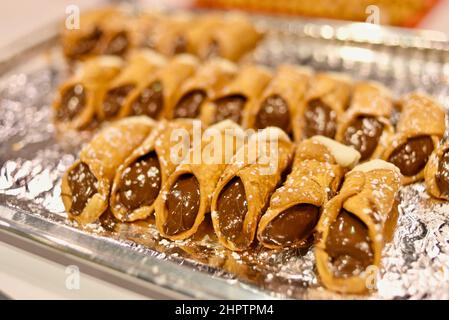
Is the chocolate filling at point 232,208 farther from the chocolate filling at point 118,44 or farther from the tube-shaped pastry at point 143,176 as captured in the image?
the chocolate filling at point 118,44

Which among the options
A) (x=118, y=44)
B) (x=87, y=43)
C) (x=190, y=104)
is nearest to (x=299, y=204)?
(x=190, y=104)

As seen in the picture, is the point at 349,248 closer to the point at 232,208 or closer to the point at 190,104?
the point at 232,208

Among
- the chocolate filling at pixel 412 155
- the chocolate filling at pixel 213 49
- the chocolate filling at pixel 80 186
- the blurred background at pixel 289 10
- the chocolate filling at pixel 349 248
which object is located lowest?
the chocolate filling at pixel 349 248

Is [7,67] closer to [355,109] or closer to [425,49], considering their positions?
[355,109]

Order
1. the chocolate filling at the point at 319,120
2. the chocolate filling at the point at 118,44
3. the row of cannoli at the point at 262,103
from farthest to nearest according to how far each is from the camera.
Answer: the chocolate filling at the point at 118,44 → the chocolate filling at the point at 319,120 → the row of cannoli at the point at 262,103

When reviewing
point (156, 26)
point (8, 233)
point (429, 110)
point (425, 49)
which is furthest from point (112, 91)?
point (425, 49)

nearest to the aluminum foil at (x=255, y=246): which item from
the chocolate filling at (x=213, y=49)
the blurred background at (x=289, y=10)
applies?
the chocolate filling at (x=213, y=49)

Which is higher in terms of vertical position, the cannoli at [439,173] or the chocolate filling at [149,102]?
the chocolate filling at [149,102]
